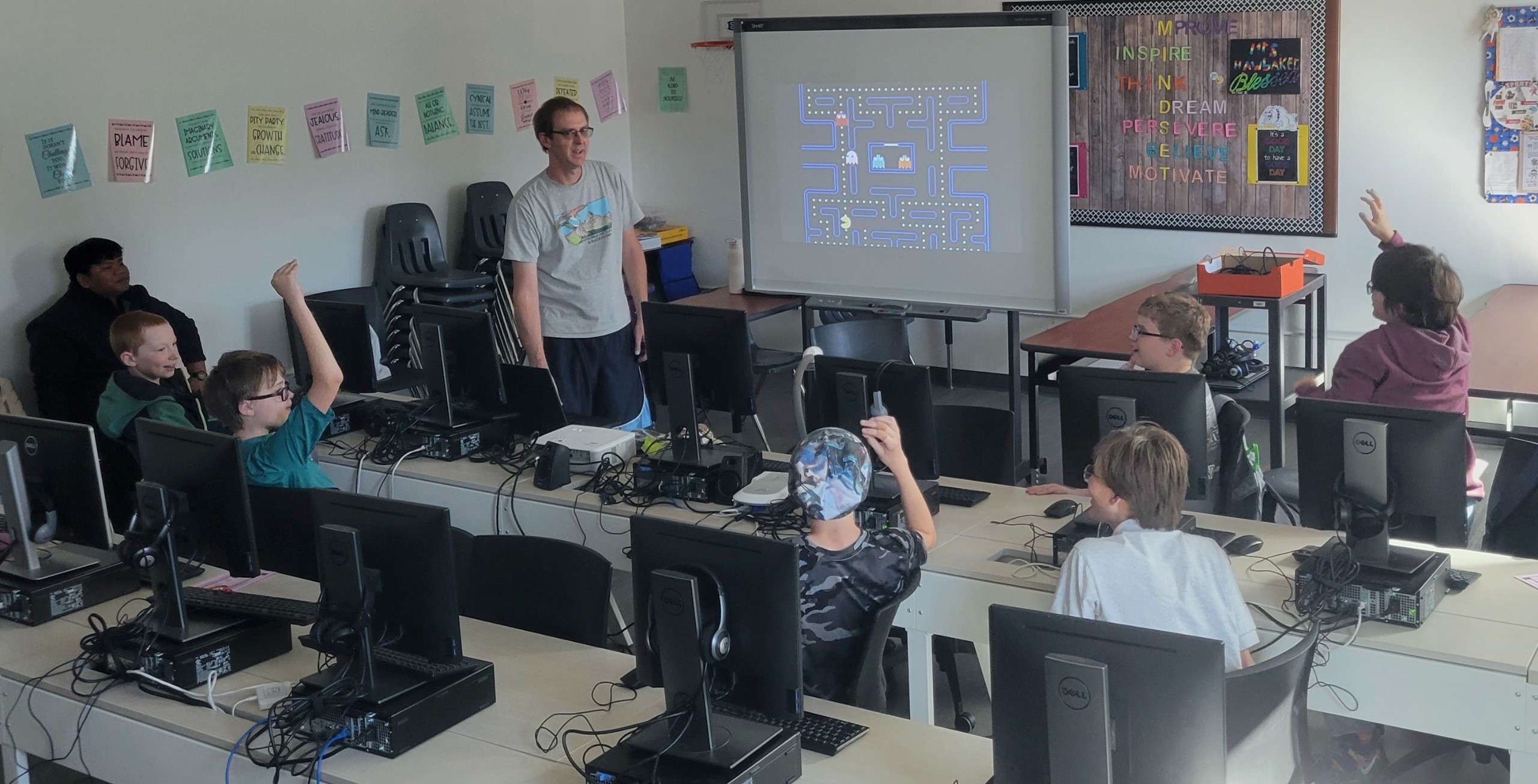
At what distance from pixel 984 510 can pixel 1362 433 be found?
1.01 m

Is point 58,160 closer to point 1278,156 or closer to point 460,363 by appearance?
point 460,363

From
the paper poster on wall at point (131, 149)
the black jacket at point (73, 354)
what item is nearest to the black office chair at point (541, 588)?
the black jacket at point (73, 354)

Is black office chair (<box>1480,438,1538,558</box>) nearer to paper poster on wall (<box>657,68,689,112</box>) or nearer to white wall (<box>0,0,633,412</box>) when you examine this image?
white wall (<box>0,0,633,412</box>)

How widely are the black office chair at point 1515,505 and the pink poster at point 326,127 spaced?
192 inches

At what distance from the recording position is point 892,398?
3.43 meters

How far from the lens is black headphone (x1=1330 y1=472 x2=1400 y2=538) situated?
2.73m

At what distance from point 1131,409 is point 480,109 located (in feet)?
15.5

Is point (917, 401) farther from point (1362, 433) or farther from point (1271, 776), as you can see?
point (1271, 776)

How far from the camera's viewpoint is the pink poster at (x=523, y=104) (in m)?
7.18

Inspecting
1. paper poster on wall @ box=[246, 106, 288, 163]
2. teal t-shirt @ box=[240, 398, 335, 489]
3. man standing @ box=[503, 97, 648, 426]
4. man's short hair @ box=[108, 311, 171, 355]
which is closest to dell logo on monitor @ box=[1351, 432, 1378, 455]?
teal t-shirt @ box=[240, 398, 335, 489]

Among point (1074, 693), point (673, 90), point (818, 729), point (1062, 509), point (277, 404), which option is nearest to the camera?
point (1074, 693)

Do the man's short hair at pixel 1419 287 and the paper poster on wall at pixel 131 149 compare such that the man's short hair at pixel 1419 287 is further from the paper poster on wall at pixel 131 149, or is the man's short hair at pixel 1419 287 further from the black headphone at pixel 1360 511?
the paper poster on wall at pixel 131 149

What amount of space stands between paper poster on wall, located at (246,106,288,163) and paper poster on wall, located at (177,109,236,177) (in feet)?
0.40

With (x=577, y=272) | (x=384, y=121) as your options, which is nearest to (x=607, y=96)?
(x=384, y=121)
